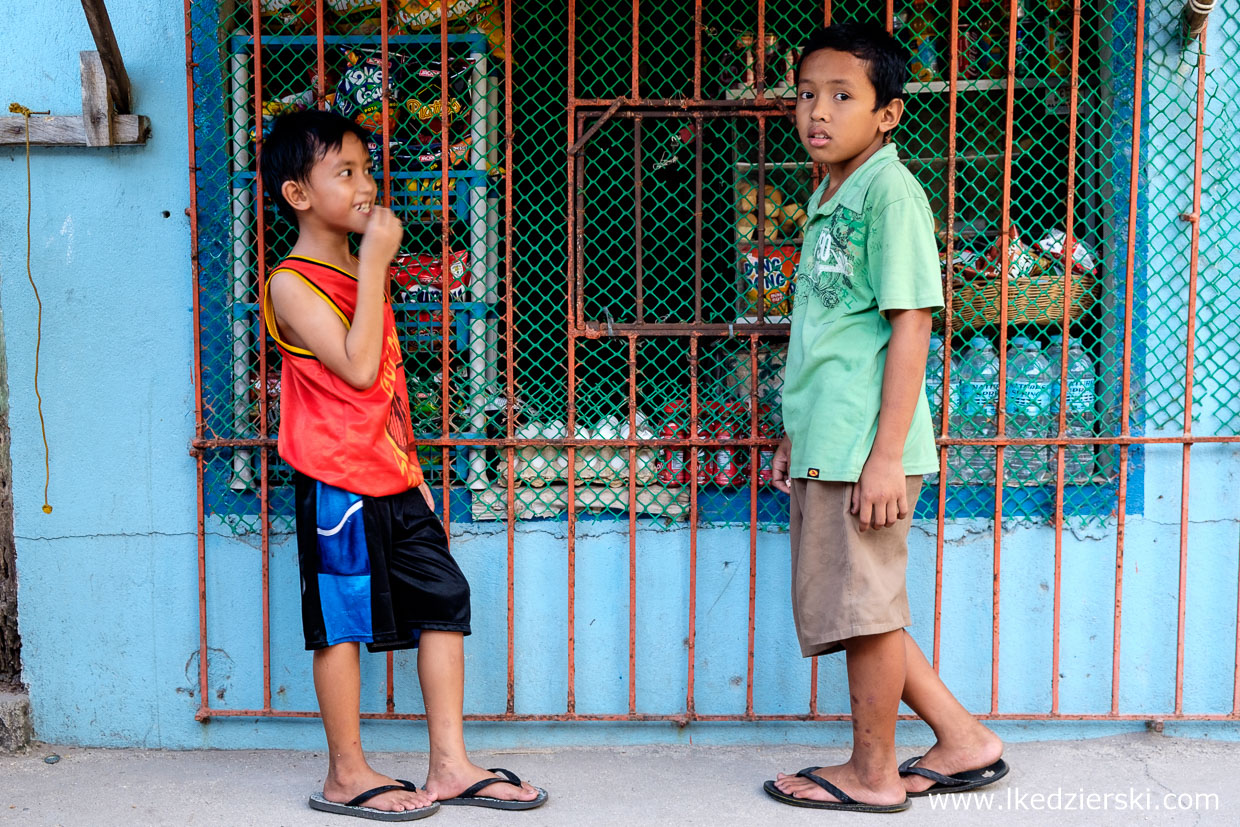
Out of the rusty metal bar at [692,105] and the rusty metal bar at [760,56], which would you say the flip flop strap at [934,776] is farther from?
the rusty metal bar at [692,105]

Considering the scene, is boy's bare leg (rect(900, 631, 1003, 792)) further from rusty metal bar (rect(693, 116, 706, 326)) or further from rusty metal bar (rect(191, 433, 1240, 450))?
rusty metal bar (rect(693, 116, 706, 326))

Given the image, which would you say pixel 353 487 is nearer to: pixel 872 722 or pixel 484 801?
pixel 484 801

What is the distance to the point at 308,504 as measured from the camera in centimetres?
258

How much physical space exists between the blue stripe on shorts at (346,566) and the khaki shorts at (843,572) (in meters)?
1.05

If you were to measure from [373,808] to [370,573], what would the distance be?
0.59 m

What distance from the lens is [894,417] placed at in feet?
7.76

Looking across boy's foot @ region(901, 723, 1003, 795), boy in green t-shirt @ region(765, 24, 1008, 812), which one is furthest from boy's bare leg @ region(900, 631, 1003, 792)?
boy in green t-shirt @ region(765, 24, 1008, 812)

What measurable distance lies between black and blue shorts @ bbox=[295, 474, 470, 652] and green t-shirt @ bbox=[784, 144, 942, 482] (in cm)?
94

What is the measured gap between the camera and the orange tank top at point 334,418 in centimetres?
253

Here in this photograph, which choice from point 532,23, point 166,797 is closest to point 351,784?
point 166,797

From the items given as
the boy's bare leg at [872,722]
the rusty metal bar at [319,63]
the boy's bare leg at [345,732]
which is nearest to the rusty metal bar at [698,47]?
the rusty metal bar at [319,63]

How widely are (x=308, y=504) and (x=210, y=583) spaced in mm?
694

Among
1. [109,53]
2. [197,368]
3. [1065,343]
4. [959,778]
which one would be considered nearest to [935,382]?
[1065,343]

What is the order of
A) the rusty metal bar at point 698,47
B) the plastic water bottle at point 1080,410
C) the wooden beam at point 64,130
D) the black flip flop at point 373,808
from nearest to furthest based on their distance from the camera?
the black flip flop at point 373,808, the rusty metal bar at point 698,47, the wooden beam at point 64,130, the plastic water bottle at point 1080,410
